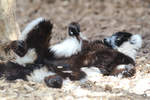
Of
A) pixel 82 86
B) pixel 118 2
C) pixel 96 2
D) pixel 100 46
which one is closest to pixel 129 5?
pixel 118 2

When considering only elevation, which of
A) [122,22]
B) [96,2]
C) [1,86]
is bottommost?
[1,86]

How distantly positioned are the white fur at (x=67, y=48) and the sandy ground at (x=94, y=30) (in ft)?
1.54

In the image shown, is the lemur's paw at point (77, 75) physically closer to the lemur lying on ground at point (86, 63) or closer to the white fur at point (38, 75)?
the lemur lying on ground at point (86, 63)

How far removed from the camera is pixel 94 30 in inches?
293

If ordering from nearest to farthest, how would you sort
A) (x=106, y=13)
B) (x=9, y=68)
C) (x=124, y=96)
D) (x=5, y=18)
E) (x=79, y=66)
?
1. (x=124, y=96)
2. (x=9, y=68)
3. (x=79, y=66)
4. (x=5, y=18)
5. (x=106, y=13)

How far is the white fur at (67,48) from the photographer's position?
176 inches

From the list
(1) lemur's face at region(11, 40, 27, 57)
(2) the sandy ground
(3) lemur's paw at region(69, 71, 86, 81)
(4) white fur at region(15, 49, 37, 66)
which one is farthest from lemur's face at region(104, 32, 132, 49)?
(1) lemur's face at region(11, 40, 27, 57)

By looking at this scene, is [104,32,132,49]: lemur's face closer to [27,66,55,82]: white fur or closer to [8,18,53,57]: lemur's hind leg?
[8,18,53,57]: lemur's hind leg

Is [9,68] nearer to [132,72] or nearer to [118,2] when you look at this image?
[132,72]

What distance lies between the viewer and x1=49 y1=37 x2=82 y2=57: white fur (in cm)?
446

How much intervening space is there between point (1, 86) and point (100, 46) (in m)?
1.62

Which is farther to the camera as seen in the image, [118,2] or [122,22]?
[118,2]

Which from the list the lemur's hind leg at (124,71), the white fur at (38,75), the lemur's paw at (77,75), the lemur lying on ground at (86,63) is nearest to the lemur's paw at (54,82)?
the lemur lying on ground at (86,63)

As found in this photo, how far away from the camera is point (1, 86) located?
13.1ft
